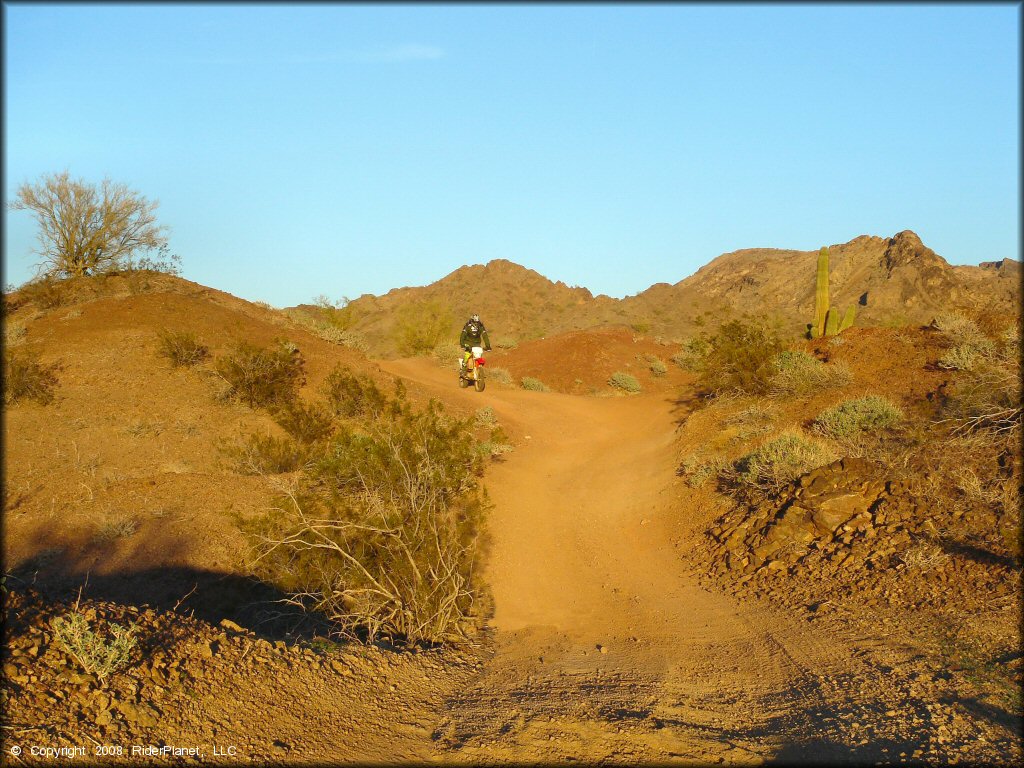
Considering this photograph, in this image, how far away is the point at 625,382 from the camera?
27953 mm

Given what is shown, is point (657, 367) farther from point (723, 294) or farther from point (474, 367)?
point (723, 294)

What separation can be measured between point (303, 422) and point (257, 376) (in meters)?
2.38

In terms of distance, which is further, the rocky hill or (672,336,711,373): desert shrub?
the rocky hill

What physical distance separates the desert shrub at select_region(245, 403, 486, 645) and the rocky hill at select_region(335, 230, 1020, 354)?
33.2 m

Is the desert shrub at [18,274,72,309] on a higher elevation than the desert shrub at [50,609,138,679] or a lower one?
higher

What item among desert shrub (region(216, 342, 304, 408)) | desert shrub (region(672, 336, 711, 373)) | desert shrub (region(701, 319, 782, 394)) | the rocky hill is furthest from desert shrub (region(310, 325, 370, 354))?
the rocky hill

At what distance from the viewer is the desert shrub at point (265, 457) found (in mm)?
12586

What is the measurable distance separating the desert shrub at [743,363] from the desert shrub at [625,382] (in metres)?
10.3

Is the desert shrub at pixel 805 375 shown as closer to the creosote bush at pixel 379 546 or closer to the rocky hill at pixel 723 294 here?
the creosote bush at pixel 379 546

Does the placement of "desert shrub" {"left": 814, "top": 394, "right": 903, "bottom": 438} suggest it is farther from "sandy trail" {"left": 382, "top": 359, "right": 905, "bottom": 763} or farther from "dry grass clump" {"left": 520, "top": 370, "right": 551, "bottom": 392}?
"dry grass clump" {"left": 520, "top": 370, "right": 551, "bottom": 392}

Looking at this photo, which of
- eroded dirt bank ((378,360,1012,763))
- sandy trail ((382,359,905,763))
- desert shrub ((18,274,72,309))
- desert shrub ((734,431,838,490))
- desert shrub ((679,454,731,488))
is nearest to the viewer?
eroded dirt bank ((378,360,1012,763))

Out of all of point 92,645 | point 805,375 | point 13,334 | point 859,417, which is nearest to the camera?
point 92,645

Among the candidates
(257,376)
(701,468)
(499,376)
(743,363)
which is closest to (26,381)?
(257,376)

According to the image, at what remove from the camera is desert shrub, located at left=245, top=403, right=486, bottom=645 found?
7.68 metres
